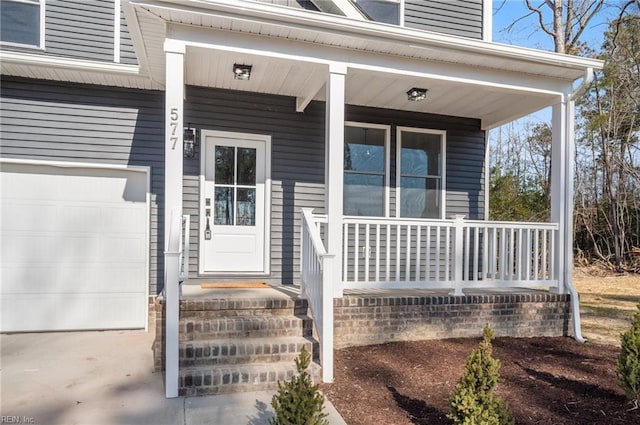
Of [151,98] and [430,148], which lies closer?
[151,98]

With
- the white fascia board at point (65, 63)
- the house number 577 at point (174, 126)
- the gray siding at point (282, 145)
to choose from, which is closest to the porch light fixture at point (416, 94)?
the gray siding at point (282, 145)

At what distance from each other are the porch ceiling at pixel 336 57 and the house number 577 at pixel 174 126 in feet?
2.07

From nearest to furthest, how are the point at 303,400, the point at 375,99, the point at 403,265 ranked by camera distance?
the point at 303,400
the point at 375,99
the point at 403,265

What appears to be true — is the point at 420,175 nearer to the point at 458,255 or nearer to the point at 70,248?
the point at 458,255

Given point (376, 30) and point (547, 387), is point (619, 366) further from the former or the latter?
point (376, 30)

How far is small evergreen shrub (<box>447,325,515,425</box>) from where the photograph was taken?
213 cm

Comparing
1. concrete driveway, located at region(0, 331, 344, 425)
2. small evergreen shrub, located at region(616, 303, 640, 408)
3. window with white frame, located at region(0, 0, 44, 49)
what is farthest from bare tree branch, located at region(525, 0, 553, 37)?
concrete driveway, located at region(0, 331, 344, 425)

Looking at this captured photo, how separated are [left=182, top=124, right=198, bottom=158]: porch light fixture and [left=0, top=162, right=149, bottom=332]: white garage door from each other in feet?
2.11

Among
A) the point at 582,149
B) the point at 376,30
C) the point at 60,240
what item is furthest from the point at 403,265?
the point at 582,149

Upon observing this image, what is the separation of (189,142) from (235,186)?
76 cm

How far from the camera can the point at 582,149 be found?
13547 millimetres

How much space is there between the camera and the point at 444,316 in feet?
15.0

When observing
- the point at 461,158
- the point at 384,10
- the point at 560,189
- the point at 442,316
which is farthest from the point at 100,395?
the point at 384,10

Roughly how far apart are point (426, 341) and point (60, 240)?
14.3 feet
